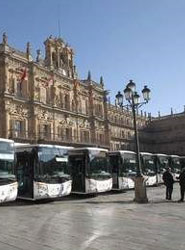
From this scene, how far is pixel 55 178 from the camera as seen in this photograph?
19.0 meters

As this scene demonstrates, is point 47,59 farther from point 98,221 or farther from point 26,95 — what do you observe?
point 98,221

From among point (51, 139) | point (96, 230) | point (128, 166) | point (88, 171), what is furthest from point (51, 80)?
point (96, 230)

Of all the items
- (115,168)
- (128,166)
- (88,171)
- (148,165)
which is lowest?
(88,171)

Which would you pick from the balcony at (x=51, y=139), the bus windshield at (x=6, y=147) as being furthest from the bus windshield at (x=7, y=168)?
the balcony at (x=51, y=139)

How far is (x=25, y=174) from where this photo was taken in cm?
1842

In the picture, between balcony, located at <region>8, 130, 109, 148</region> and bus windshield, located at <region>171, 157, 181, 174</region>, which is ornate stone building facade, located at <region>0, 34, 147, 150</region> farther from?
bus windshield, located at <region>171, 157, 181, 174</region>

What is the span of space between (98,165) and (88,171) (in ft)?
3.53

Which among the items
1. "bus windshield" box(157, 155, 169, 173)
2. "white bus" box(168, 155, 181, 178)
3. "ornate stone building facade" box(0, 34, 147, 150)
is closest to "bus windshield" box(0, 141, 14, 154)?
"bus windshield" box(157, 155, 169, 173)

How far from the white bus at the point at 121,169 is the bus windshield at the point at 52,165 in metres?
5.77

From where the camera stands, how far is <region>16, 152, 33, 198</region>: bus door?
59.4 ft

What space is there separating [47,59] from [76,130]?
394 inches

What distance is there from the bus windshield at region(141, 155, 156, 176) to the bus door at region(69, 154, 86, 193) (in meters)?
8.28

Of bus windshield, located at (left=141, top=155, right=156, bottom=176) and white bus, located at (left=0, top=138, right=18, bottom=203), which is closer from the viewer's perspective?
white bus, located at (left=0, top=138, right=18, bottom=203)

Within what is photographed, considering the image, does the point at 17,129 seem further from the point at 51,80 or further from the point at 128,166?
the point at 128,166
